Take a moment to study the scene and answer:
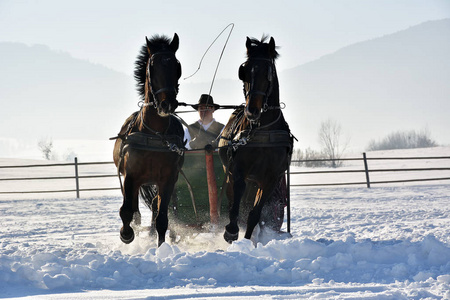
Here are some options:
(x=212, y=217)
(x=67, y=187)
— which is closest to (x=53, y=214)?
(x=212, y=217)

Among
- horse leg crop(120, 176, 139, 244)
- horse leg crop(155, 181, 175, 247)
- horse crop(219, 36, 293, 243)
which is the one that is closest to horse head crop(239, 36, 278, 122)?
horse crop(219, 36, 293, 243)

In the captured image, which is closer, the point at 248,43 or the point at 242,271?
the point at 242,271

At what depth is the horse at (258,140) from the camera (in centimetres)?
630

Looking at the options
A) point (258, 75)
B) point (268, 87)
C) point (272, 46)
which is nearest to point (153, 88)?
point (258, 75)

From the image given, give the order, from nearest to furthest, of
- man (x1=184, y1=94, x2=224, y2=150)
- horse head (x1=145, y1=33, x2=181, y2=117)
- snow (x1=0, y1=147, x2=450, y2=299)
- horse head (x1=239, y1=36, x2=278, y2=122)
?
snow (x1=0, y1=147, x2=450, y2=299) < horse head (x1=145, y1=33, x2=181, y2=117) < horse head (x1=239, y1=36, x2=278, y2=122) < man (x1=184, y1=94, x2=224, y2=150)

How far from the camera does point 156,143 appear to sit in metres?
6.43

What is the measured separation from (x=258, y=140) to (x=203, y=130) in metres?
2.43

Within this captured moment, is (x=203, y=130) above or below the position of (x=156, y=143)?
above

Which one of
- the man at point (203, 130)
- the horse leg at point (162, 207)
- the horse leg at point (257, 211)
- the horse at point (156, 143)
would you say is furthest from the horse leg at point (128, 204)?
the man at point (203, 130)

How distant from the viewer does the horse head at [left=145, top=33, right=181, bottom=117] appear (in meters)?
6.11

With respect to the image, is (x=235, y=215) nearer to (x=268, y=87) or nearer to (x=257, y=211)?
(x=257, y=211)

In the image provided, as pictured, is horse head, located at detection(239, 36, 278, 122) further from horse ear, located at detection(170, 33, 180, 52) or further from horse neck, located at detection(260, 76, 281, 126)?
horse ear, located at detection(170, 33, 180, 52)

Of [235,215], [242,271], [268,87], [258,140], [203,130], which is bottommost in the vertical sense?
[242,271]

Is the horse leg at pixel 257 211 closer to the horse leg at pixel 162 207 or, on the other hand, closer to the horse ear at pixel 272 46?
the horse leg at pixel 162 207
